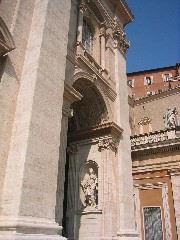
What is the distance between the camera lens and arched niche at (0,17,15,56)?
768 cm

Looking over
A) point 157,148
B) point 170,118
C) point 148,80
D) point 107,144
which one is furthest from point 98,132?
point 148,80

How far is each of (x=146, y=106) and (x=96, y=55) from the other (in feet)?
45.8

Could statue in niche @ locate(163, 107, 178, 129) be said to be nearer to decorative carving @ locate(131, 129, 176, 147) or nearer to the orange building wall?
decorative carving @ locate(131, 129, 176, 147)

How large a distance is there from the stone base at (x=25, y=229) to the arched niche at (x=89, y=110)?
6.90 metres

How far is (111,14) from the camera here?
16578 millimetres

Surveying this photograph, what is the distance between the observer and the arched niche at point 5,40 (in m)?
7.68

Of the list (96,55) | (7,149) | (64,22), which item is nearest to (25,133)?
(7,149)

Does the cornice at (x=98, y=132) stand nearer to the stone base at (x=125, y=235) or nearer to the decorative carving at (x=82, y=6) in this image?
the stone base at (x=125, y=235)

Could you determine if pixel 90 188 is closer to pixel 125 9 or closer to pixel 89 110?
pixel 89 110

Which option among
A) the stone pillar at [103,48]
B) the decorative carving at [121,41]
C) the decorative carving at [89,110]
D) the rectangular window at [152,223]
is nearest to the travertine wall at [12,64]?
the decorative carving at [89,110]

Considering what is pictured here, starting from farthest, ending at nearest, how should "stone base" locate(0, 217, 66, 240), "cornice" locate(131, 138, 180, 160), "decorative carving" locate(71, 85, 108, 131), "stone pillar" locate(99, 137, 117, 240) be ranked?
"cornice" locate(131, 138, 180, 160) → "decorative carving" locate(71, 85, 108, 131) → "stone pillar" locate(99, 137, 117, 240) → "stone base" locate(0, 217, 66, 240)

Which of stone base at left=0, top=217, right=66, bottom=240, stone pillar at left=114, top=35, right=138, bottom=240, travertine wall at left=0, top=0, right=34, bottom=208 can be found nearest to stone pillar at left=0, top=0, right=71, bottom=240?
stone base at left=0, top=217, right=66, bottom=240

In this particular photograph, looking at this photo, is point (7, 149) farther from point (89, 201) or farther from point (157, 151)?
point (157, 151)

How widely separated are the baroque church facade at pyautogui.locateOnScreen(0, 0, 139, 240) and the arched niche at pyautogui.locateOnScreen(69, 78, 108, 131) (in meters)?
0.05
